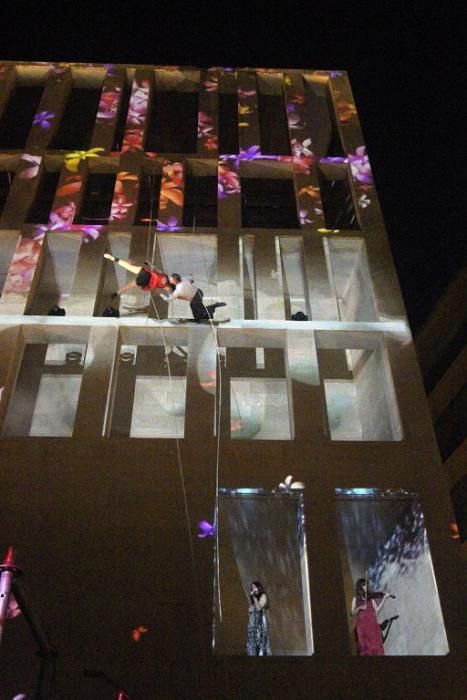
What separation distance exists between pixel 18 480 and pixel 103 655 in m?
2.17

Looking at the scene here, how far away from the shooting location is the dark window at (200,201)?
39.5 feet

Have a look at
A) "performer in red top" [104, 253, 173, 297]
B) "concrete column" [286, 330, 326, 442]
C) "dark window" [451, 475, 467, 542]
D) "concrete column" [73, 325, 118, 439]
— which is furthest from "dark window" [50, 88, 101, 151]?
"dark window" [451, 475, 467, 542]

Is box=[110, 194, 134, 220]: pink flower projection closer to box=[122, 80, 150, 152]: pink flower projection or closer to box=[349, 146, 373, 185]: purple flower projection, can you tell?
box=[122, 80, 150, 152]: pink flower projection

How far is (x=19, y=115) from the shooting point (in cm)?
1345

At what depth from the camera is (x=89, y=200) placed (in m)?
12.0

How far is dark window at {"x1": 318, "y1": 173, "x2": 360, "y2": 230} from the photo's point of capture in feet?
36.7

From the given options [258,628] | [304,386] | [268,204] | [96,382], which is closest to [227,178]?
[268,204]

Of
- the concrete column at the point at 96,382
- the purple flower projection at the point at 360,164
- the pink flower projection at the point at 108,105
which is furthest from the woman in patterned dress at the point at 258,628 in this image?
the pink flower projection at the point at 108,105

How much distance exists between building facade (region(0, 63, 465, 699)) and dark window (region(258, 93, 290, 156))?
0.09 meters

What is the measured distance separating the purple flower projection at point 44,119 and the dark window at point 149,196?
2.13m

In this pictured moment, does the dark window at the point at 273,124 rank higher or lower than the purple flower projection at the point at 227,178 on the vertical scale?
higher

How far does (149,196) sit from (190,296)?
3885 millimetres

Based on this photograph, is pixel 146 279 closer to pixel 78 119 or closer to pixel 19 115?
pixel 78 119

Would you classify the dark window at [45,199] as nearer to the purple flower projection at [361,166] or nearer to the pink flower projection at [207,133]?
the pink flower projection at [207,133]
